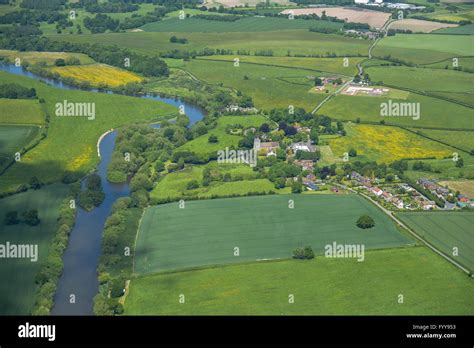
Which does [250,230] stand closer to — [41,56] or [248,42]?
[41,56]

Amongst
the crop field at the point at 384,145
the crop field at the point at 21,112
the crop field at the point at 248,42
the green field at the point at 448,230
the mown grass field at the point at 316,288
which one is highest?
the crop field at the point at 248,42

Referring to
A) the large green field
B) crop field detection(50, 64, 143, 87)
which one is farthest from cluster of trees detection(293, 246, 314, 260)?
crop field detection(50, 64, 143, 87)

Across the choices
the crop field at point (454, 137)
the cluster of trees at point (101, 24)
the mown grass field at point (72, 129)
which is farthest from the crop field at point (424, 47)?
the cluster of trees at point (101, 24)

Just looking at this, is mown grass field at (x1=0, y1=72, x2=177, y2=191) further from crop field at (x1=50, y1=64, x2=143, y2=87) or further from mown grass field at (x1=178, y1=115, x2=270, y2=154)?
mown grass field at (x1=178, y1=115, x2=270, y2=154)

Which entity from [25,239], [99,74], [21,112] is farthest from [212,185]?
[99,74]

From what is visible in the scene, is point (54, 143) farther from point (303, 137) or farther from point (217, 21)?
point (217, 21)

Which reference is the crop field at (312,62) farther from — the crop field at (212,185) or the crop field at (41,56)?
the crop field at (212,185)

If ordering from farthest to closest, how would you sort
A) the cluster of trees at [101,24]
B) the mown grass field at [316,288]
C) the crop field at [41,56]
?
the cluster of trees at [101,24] < the crop field at [41,56] < the mown grass field at [316,288]

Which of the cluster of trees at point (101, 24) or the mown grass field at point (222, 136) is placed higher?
the cluster of trees at point (101, 24)
